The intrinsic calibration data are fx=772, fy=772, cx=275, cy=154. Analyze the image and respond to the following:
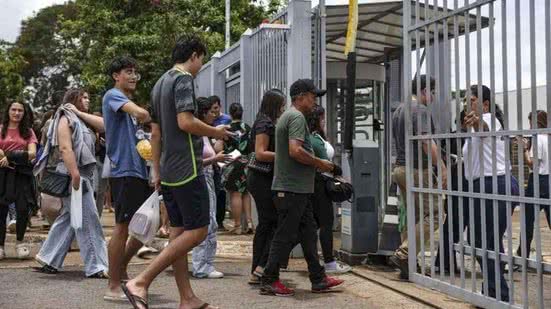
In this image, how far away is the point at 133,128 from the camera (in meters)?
6.14

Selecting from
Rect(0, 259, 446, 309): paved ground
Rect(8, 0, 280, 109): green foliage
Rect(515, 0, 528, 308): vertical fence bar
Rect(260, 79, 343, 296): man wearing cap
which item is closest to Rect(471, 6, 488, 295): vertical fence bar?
Rect(515, 0, 528, 308): vertical fence bar

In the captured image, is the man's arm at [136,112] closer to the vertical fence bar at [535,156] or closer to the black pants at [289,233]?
the black pants at [289,233]

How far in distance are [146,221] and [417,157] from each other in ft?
7.90

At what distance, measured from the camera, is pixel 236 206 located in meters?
10.6

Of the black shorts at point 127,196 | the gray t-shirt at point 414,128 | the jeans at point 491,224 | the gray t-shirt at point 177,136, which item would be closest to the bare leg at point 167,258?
the gray t-shirt at point 177,136

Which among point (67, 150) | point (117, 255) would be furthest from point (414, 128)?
point (67, 150)

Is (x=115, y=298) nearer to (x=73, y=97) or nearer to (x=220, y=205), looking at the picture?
(x=73, y=97)

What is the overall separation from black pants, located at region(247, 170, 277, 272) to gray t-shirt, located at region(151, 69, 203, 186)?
1.30 metres

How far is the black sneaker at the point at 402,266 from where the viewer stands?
686 centimetres

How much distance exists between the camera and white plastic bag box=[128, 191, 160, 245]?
5543 millimetres

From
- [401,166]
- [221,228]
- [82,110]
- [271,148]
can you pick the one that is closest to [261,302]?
[271,148]

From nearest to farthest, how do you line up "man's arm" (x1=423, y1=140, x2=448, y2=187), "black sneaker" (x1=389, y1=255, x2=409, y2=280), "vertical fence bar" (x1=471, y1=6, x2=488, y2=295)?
"vertical fence bar" (x1=471, y1=6, x2=488, y2=295)
"man's arm" (x1=423, y1=140, x2=448, y2=187)
"black sneaker" (x1=389, y1=255, x2=409, y2=280)

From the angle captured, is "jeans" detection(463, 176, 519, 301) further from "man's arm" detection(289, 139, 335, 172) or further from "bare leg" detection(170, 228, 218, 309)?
"bare leg" detection(170, 228, 218, 309)

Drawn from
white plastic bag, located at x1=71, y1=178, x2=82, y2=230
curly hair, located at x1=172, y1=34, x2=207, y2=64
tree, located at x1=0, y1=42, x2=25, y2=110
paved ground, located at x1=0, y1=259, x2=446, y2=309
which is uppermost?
tree, located at x1=0, y1=42, x2=25, y2=110
